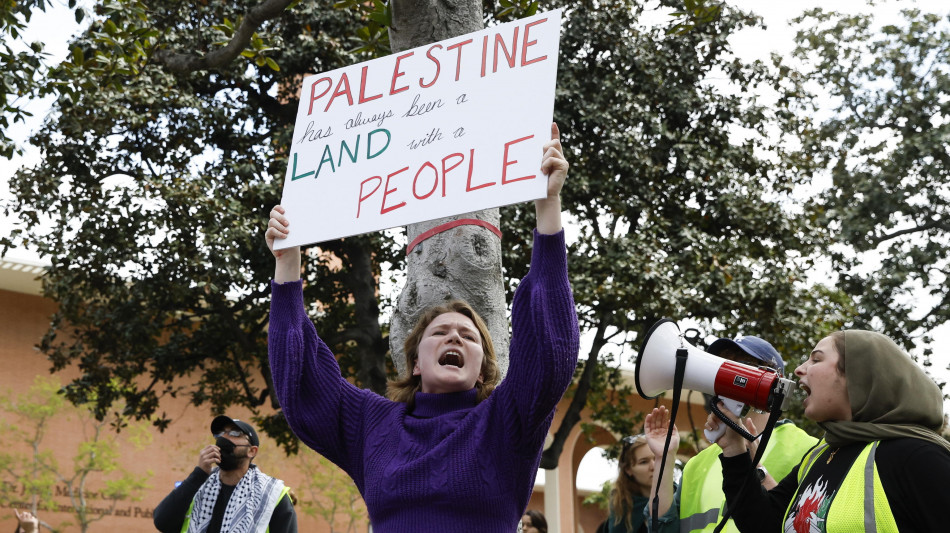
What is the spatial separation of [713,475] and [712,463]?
0.04m

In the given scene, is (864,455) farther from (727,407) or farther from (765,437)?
(727,407)

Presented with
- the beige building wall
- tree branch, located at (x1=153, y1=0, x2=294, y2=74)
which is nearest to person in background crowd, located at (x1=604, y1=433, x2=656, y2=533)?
tree branch, located at (x1=153, y1=0, x2=294, y2=74)

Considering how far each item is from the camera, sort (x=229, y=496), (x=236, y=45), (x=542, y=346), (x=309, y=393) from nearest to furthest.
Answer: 1. (x=542, y=346)
2. (x=309, y=393)
3. (x=229, y=496)
4. (x=236, y=45)

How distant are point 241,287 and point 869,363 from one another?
9000 mm

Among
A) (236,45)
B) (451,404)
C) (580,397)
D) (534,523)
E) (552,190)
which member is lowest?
(534,523)

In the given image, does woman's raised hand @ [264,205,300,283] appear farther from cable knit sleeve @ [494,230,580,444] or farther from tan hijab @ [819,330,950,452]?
tan hijab @ [819,330,950,452]

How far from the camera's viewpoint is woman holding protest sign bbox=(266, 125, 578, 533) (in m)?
2.21

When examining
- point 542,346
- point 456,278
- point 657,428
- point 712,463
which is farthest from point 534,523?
point 542,346

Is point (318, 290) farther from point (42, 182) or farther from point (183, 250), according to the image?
point (42, 182)

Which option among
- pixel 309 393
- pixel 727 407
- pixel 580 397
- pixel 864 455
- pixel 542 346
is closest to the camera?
pixel 542 346

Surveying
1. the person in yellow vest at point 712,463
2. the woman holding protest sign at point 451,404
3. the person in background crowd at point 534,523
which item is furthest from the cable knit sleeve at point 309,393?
the person in background crowd at point 534,523

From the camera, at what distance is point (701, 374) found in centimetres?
276

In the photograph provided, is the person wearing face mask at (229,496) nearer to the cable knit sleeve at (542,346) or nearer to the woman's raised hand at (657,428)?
the woman's raised hand at (657,428)

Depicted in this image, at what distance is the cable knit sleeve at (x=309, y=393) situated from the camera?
253 centimetres
